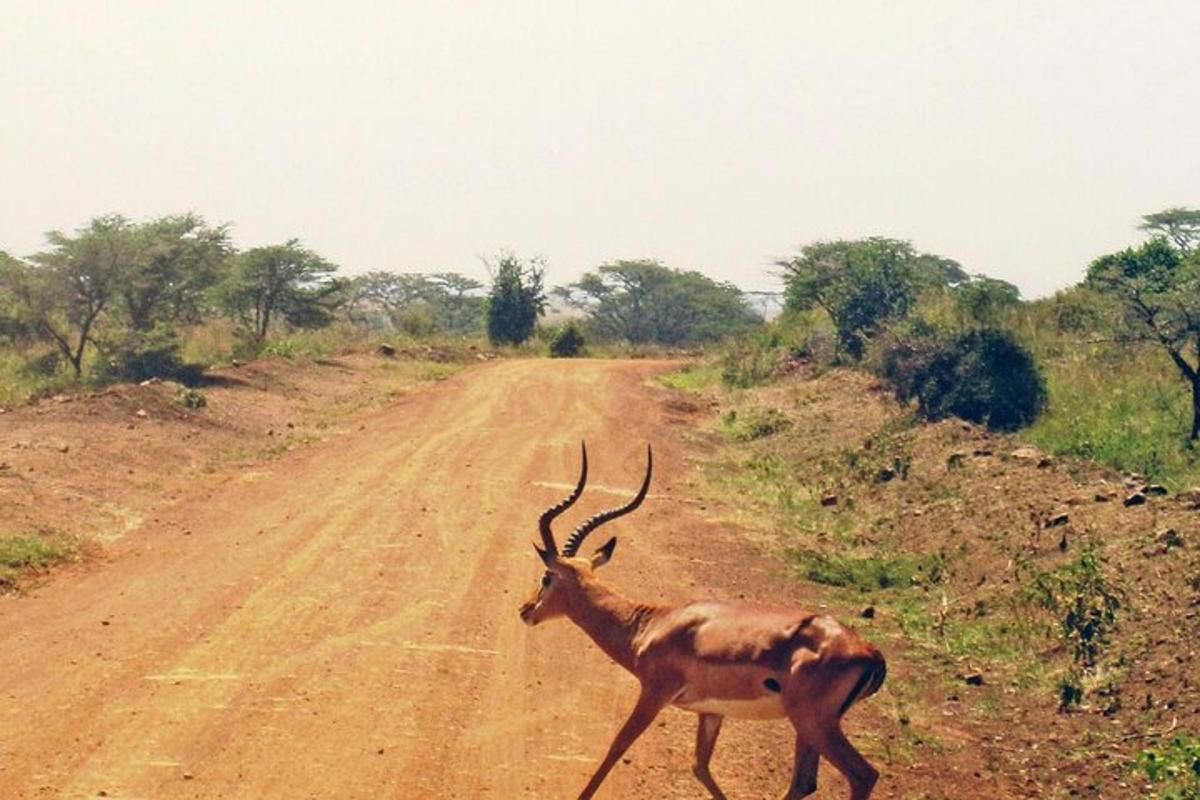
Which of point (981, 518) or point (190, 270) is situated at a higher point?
point (190, 270)

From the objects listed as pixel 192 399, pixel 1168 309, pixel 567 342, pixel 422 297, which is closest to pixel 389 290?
pixel 422 297

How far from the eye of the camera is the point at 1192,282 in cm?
1859

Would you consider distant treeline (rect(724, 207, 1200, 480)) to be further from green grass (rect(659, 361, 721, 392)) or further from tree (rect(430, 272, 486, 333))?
tree (rect(430, 272, 486, 333))

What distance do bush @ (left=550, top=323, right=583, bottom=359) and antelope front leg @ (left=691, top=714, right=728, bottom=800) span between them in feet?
131

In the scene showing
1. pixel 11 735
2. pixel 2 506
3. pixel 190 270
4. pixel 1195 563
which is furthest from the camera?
pixel 190 270

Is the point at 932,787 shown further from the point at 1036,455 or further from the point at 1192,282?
the point at 1192,282

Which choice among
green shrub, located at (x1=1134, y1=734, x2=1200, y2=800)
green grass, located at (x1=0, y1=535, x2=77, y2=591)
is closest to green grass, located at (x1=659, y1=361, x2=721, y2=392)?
green grass, located at (x1=0, y1=535, x2=77, y2=591)

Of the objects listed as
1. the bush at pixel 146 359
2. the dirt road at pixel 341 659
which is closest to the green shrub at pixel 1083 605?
the dirt road at pixel 341 659

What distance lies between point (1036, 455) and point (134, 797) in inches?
484

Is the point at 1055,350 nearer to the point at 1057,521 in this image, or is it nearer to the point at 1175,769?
the point at 1057,521

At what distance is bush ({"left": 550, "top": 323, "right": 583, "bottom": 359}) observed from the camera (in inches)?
1902

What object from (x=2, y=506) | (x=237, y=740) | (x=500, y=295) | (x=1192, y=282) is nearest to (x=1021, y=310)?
(x=1192, y=282)

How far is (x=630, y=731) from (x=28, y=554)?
314 inches

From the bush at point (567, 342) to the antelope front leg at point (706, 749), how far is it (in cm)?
3987
